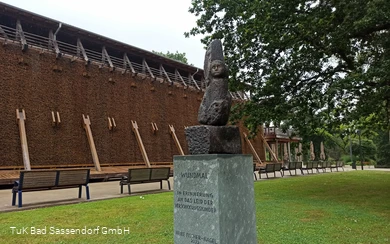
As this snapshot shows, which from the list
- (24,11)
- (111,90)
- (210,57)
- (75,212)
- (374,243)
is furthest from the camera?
(111,90)

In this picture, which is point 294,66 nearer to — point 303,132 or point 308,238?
point 303,132

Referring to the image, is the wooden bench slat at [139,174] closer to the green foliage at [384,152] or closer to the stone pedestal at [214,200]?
the stone pedestal at [214,200]

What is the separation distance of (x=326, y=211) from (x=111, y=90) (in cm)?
1650

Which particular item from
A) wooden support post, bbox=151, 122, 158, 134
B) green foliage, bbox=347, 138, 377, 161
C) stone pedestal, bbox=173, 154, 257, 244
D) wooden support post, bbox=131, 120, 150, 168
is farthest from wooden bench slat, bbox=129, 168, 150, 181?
green foliage, bbox=347, 138, 377, 161

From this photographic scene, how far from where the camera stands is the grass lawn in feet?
16.1

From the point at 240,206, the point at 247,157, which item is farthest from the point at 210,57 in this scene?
the point at 240,206

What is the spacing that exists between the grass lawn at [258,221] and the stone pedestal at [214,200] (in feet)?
4.23

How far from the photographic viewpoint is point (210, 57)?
14.0 ft

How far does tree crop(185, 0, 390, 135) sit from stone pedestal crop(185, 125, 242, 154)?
5.15 metres

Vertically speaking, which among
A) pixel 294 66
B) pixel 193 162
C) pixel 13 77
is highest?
pixel 13 77

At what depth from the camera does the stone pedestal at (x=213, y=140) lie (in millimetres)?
3801

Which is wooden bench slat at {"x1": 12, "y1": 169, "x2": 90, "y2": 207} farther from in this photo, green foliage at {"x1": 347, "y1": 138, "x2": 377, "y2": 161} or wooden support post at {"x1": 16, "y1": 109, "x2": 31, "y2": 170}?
green foliage at {"x1": 347, "y1": 138, "x2": 377, "y2": 161}

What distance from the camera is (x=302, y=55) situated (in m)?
10.3

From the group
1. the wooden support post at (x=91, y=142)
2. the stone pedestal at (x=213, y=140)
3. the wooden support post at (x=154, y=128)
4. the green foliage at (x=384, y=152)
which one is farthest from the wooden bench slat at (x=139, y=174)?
the green foliage at (x=384, y=152)
